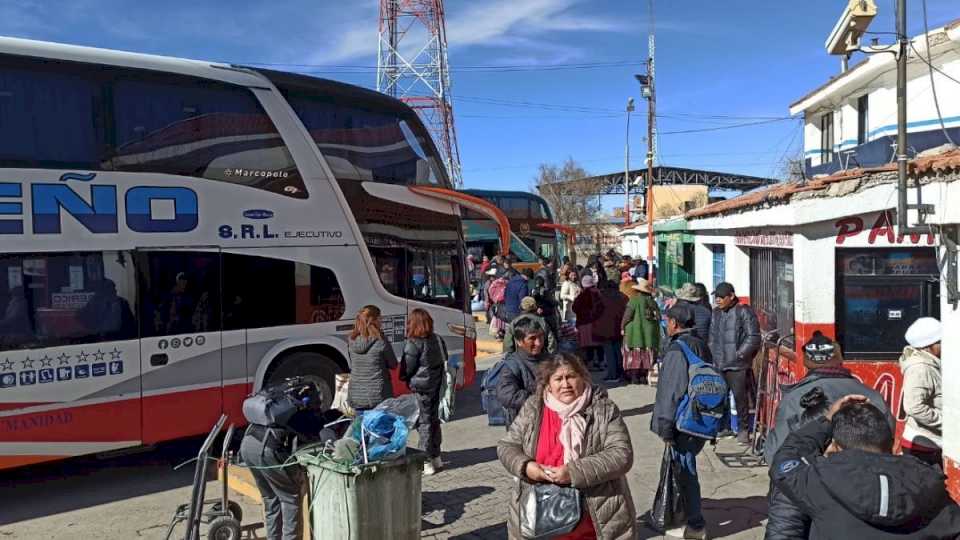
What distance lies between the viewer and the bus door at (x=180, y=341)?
6.68 meters

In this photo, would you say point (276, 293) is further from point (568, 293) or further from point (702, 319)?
point (568, 293)

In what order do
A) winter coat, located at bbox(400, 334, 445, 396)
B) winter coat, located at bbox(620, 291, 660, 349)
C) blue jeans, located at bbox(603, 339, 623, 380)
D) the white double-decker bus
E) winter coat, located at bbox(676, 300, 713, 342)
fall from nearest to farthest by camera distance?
the white double-decker bus
winter coat, located at bbox(400, 334, 445, 396)
winter coat, located at bbox(676, 300, 713, 342)
winter coat, located at bbox(620, 291, 660, 349)
blue jeans, located at bbox(603, 339, 623, 380)

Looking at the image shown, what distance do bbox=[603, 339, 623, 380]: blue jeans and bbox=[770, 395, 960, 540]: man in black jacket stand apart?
8307 mm

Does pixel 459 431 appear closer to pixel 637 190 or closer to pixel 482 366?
pixel 482 366

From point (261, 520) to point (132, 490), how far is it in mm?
1706

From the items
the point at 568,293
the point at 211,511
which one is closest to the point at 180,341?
the point at 211,511

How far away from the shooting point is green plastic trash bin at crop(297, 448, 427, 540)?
4109 mm

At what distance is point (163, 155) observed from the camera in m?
6.75

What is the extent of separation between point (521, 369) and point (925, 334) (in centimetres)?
277

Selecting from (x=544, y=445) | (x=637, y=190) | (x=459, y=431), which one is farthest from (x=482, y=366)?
(x=637, y=190)

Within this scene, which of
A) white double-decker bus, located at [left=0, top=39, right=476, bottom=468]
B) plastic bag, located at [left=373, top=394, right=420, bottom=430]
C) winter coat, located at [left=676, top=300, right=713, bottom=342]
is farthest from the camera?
winter coat, located at [left=676, top=300, right=713, bottom=342]

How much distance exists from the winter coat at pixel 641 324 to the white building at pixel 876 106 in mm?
5211

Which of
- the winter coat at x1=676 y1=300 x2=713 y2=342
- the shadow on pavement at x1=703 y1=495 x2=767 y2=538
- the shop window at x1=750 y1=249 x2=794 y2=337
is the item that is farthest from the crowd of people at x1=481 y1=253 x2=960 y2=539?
the shop window at x1=750 y1=249 x2=794 y2=337

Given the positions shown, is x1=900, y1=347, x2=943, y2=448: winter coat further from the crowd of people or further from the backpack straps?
the backpack straps
